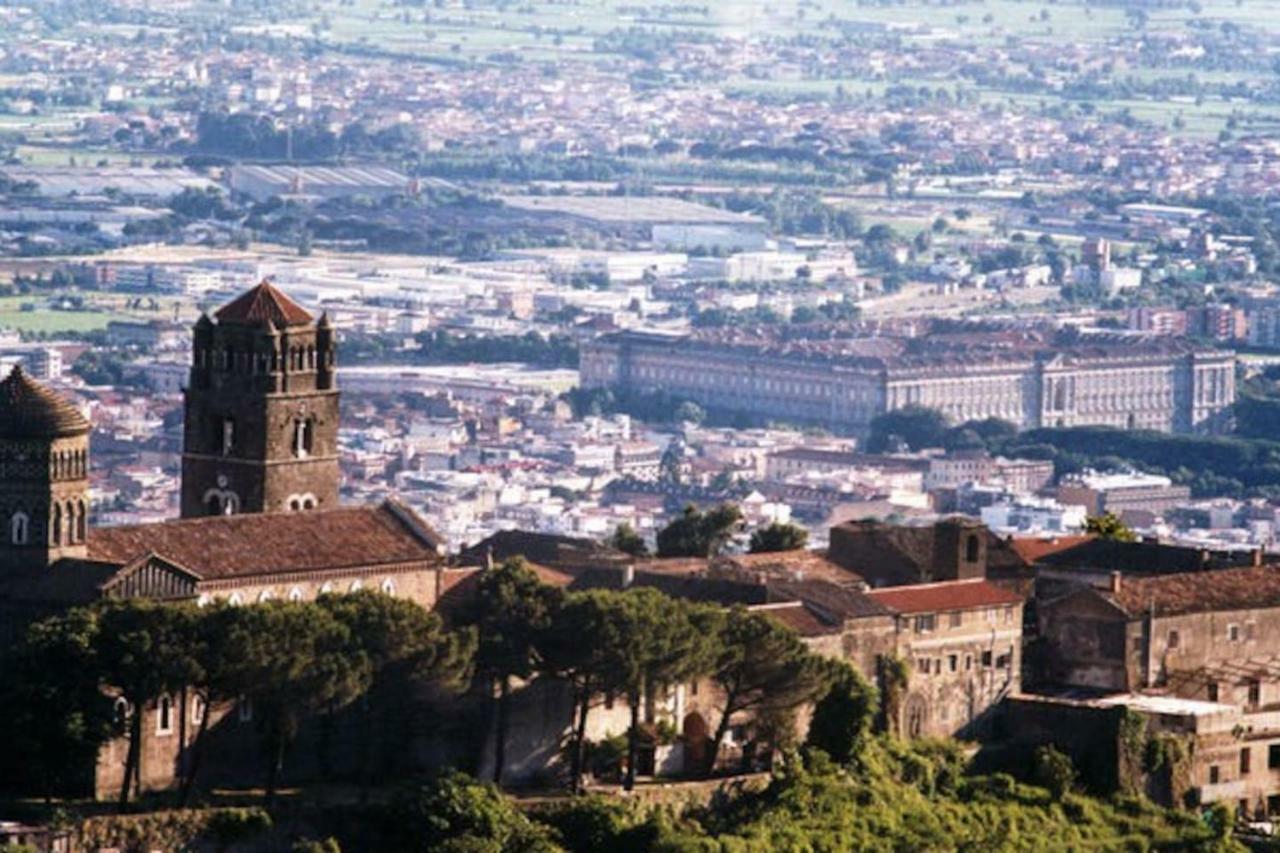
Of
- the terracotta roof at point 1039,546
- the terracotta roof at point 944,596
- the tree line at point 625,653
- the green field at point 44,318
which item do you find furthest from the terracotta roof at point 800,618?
the green field at point 44,318

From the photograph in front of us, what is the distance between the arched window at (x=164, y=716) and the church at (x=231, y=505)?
1.22 meters

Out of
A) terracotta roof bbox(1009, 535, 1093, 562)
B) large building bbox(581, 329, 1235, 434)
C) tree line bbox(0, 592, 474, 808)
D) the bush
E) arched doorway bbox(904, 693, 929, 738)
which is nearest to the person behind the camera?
tree line bbox(0, 592, 474, 808)

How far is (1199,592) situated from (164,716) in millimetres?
14015

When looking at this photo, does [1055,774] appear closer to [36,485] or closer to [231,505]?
[231,505]

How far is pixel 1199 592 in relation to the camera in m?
63.0

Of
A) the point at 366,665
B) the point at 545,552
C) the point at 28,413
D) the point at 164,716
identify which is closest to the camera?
the point at 164,716

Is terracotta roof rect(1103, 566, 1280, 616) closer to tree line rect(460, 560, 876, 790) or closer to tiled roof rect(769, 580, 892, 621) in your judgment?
tiled roof rect(769, 580, 892, 621)

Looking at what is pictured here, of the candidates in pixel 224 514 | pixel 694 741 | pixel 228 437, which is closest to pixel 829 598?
pixel 694 741

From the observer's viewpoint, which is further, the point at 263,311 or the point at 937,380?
the point at 937,380

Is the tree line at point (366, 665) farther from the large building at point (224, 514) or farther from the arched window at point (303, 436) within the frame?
the arched window at point (303, 436)

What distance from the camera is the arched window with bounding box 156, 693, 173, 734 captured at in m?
53.4

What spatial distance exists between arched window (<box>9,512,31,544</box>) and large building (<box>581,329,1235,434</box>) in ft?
357

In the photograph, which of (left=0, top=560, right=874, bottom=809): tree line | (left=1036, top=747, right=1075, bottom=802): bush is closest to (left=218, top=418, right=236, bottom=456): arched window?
(left=0, top=560, right=874, bottom=809): tree line

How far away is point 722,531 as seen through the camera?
66.3 metres
